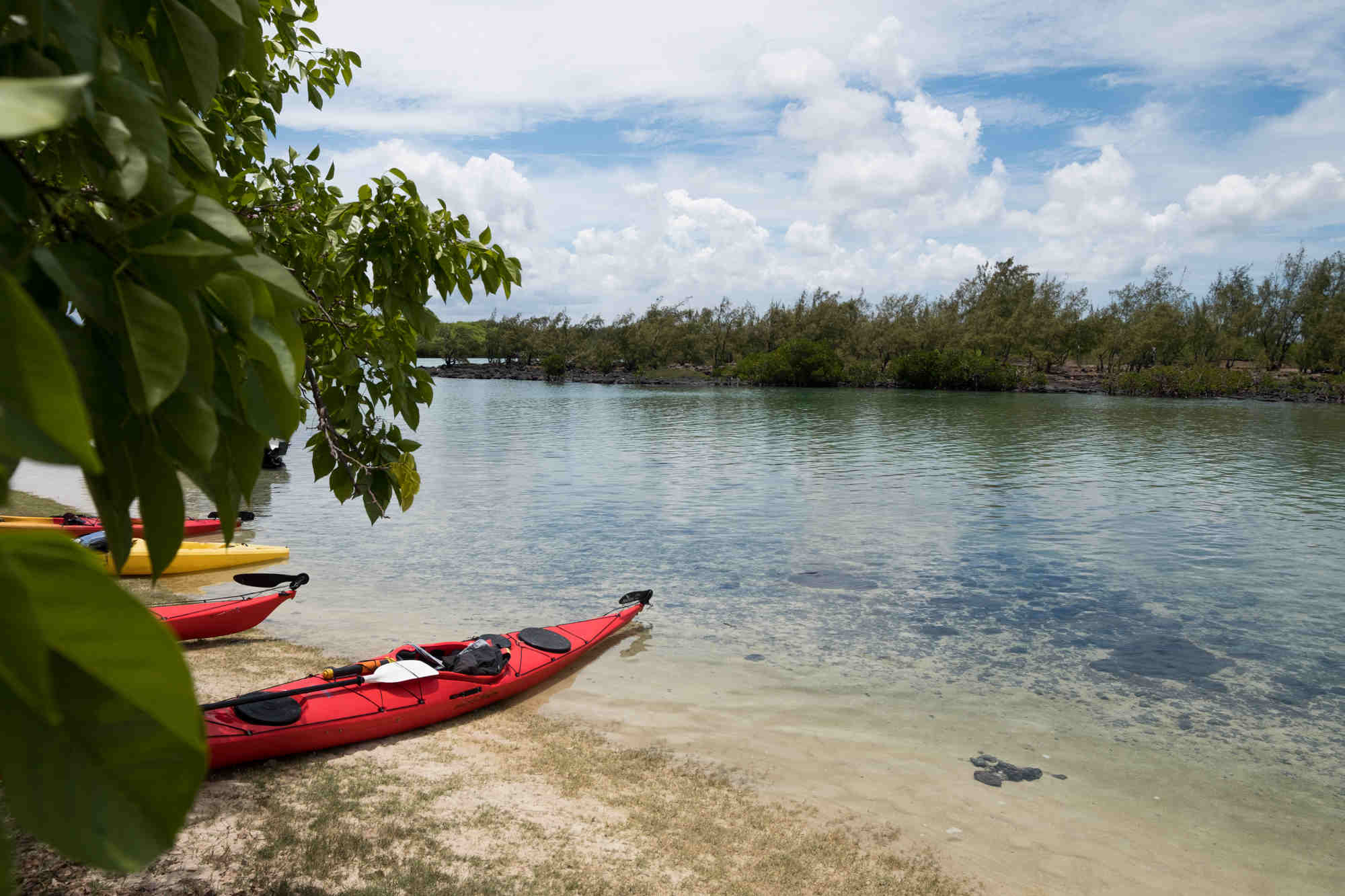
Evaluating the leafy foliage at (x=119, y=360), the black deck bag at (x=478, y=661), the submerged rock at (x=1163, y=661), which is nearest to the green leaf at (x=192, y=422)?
the leafy foliage at (x=119, y=360)

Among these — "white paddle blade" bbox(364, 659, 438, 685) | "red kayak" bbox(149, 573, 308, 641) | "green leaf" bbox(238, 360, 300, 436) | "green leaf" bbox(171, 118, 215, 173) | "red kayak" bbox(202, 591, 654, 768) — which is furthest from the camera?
"red kayak" bbox(149, 573, 308, 641)

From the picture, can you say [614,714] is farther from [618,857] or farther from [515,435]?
[515,435]

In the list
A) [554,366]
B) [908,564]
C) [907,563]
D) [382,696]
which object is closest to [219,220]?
[382,696]

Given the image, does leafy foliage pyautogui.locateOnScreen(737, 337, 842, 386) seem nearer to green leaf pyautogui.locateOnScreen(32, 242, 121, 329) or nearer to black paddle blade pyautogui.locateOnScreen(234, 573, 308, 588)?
black paddle blade pyautogui.locateOnScreen(234, 573, 308, 588)

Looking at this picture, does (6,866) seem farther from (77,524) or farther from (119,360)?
(77,524)

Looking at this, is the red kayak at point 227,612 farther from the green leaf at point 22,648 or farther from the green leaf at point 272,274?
the green leaf at point 22,648

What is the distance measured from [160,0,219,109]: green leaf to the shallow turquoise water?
11.1 m

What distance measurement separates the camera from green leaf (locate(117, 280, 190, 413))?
2.64 ft

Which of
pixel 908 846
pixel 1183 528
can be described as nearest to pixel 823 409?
pixel 1183 528

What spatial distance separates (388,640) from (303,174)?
826cm

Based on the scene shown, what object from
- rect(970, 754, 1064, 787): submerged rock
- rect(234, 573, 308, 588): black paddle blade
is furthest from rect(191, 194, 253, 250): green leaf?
rect(234, 573, 308, 588): black paddle blade

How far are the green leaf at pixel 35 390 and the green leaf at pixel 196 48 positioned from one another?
66 centimetres

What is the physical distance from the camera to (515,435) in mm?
43844

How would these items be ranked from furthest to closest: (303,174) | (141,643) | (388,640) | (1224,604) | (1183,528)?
(1183,528), (1224,604), (388,640), (303,174), (141,643)
